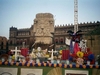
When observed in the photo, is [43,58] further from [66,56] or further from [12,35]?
[12,35]

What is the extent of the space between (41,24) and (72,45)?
21.6 m

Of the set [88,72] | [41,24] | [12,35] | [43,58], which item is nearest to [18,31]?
[12,35]

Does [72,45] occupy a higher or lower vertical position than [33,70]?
higher

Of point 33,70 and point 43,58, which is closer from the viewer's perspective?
point 33,70

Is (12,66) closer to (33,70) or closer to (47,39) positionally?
(33,70)

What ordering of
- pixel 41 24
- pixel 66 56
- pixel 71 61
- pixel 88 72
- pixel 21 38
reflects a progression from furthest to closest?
pixel 21 38, pixel 41 24, pixel 66 56, pixel 71 61, pixel 88 72

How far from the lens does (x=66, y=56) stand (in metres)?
8.84

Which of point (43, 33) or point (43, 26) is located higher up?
point (43, 26)

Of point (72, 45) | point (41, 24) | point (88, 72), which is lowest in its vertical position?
point (88, 72)

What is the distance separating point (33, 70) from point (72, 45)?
2964 millimetres

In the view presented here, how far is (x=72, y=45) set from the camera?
8977 mm

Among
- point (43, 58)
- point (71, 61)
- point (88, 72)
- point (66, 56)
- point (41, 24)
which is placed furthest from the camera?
point (41, 24)

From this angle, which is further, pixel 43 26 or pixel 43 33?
pixel 43 26

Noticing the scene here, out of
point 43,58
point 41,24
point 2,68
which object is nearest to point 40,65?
point 2,68
